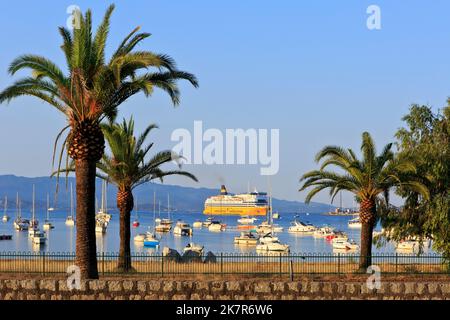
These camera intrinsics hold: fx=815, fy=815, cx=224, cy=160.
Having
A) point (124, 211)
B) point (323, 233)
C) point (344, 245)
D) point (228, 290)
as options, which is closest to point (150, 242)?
point (344, 245)

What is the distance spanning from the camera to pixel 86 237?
28328 millimetres

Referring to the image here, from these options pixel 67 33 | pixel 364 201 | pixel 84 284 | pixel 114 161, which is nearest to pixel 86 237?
pixel 84 284

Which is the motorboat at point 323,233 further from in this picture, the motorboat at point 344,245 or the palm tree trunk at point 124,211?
the palm tree trunk at point 124,211

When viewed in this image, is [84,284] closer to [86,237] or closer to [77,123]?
[86,237]

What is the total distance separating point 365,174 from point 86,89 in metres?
16.8

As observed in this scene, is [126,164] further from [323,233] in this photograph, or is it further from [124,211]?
[323,233]

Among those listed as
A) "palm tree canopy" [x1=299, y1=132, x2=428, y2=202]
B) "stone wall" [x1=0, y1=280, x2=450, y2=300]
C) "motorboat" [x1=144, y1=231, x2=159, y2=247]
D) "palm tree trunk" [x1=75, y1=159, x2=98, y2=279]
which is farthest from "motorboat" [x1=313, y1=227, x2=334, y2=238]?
"stone wall" [x1=0, y1=280, x2=450, y2=300]

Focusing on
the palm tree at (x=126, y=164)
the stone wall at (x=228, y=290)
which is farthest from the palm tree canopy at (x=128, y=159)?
the stone wall at (x=228, y=290)

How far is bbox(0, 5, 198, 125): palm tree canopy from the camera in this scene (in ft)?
90.4

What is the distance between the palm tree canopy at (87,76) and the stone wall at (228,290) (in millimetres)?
5881

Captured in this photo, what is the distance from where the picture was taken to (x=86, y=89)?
27547 mm

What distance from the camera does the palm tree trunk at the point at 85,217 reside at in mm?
28000

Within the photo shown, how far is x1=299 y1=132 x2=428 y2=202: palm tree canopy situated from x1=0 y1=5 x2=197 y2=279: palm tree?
1350 centimetres

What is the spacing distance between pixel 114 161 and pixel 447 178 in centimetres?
1582
